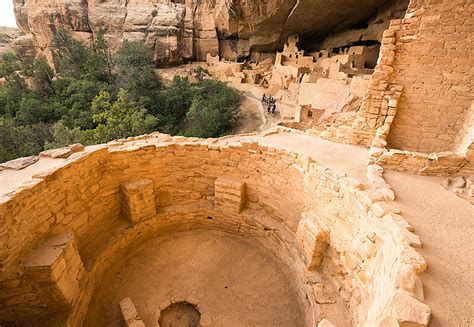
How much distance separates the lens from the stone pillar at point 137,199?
5.25 meters

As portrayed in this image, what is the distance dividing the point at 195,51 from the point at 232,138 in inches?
940

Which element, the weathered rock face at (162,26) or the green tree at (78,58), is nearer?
the green tree at (78,58)

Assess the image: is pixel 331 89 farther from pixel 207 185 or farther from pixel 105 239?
pixel 105 239

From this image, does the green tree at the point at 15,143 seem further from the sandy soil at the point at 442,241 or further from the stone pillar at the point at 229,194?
the sandy soil at the point at 442,241

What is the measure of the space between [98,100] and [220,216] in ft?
44.5

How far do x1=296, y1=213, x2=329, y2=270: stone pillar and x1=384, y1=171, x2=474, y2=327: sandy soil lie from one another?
1307mm

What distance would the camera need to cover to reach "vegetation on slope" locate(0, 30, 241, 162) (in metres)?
14.7

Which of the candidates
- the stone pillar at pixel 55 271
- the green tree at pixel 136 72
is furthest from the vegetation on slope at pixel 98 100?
the stone pillar at pixel 55 271

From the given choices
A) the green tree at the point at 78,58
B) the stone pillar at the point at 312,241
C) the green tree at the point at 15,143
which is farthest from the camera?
the green tree at the point at 78,58

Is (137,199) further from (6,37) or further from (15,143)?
(6,37)

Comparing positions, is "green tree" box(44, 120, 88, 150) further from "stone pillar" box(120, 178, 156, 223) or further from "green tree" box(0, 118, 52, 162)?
"stone pillar" box(120, 178, 156, 223)

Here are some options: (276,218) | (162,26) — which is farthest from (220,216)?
(162,26)

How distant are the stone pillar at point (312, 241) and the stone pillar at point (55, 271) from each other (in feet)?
12.8

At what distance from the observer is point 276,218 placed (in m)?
5.55
